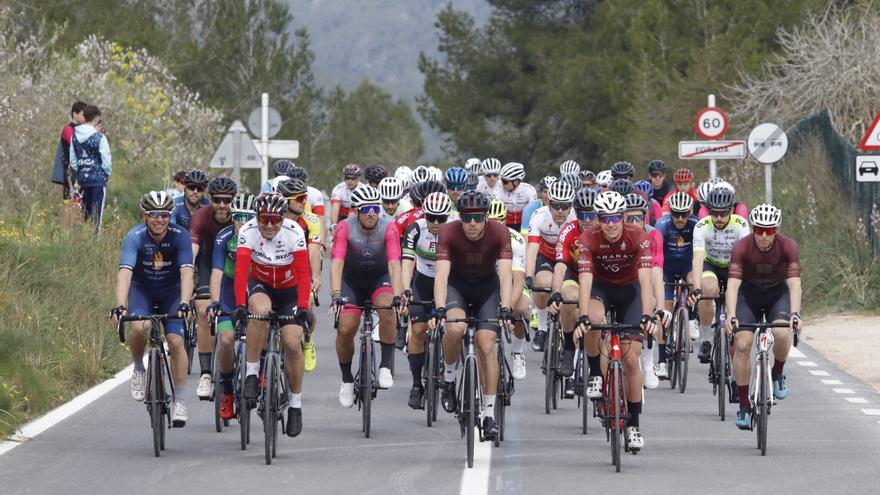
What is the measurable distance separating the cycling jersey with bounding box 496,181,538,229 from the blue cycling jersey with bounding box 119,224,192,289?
816 cm

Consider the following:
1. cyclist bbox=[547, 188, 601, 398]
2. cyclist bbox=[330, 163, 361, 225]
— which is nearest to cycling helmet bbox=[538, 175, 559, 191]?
cyclist bbox=[330, 163, 361, 225]

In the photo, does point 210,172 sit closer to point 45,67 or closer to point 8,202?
point 45,67

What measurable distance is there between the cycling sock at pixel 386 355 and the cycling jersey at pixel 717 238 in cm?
333

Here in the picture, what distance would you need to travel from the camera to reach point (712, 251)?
17.1m

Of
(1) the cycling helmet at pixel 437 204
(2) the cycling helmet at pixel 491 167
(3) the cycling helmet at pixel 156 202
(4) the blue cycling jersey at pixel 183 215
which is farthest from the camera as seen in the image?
(2) the cycling helmet at pixel 491 167

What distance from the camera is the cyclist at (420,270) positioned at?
14461mm

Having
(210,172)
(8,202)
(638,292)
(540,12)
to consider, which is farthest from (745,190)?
(540,12)

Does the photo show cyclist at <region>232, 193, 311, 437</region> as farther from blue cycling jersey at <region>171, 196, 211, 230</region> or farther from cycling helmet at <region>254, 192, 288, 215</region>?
blue cycling jersey at <region>171, 196, 211, 230</region>

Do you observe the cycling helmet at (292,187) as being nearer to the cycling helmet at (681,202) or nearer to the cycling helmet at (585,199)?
the cycling helmet at (585,199)

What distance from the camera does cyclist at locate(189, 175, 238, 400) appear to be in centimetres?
1508

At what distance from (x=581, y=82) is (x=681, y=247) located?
40204 millimetres

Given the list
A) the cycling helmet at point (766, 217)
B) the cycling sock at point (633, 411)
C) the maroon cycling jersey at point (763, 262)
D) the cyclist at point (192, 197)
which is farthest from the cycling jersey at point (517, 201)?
the cycling sock at point (633, 411)

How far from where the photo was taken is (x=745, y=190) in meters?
34.2

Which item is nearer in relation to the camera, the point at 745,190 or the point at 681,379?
the point at 681,379
